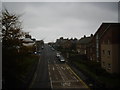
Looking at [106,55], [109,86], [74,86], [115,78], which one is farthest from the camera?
[106,55]

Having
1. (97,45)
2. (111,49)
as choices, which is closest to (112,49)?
(111,49)

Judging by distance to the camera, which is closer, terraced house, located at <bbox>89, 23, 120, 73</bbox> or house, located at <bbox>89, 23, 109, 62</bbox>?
terraced house, located at <bbox>89, 23, 120, 73</bbox>

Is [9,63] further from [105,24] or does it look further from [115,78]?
[105,24]

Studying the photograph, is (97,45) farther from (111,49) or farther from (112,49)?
(112,49)

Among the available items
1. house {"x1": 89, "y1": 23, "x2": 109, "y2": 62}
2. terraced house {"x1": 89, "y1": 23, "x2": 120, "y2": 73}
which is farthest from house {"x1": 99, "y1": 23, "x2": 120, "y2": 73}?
house {"x1": 89, "y1": 23, "x2": 109, "y2": 62}

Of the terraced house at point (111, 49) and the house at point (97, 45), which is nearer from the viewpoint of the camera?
the terraced house at point (111, 49)

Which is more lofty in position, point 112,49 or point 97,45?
point 97,45

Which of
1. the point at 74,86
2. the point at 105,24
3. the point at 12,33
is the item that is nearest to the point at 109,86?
the point at 74,86

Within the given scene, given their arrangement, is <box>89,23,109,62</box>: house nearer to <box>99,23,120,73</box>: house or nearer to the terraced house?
the terraced house

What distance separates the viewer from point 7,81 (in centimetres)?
1753

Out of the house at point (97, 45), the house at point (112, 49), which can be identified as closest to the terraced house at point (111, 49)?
the house at point (112, 49)

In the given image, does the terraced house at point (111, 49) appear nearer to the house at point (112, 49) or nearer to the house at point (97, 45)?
the house at point (112, 49)

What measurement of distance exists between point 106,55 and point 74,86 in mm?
11628

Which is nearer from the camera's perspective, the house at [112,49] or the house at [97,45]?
the house at [112,49]
